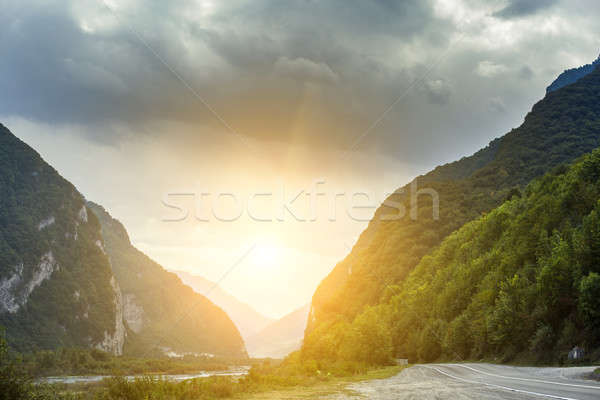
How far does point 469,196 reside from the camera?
108m

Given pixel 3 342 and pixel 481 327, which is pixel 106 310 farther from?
pixel 3 342

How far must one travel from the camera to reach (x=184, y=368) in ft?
507

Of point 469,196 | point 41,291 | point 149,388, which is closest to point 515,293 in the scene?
point 149,388

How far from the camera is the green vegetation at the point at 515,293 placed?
27.5 m

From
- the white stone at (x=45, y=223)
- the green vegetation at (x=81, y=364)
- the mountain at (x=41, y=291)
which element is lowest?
the green vegetation at (x=81, y=364)

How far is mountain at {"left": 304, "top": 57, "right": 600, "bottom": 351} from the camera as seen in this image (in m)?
94.4

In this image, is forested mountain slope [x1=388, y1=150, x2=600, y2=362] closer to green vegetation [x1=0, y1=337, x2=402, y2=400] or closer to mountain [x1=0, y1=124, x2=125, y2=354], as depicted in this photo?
green vegetation [x1=0, y1=337, x2=402, y2=400]

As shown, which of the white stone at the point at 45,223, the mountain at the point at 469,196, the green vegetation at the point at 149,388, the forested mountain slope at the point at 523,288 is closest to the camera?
the green vegetation at the point at 149,388

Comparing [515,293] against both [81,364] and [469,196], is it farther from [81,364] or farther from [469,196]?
[81,364]

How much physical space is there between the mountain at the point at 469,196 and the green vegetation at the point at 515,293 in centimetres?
2208

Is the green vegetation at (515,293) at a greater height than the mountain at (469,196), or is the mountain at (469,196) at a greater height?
the mountain at (469,196)

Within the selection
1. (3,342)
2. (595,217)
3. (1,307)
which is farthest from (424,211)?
(1,307)

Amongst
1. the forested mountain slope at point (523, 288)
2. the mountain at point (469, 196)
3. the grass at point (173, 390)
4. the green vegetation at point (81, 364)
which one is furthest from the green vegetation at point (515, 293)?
the green vegetation at point (81, 364)

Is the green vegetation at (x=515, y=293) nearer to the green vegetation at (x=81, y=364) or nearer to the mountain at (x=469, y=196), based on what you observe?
the mountain at (x=469, y=196)
